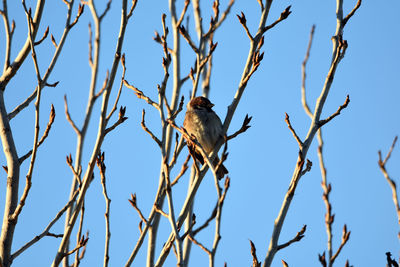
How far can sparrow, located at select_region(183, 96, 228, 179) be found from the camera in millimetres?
5215

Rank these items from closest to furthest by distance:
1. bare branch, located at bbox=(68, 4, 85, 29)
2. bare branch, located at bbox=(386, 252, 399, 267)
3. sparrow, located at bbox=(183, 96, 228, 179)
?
bare branch, located at bbox=(386, 252, 399, 267) < bare branch, located at bbox=(68, 4, 85, 29) < sparrow, located at bbox=(183, 96, 228, 179)

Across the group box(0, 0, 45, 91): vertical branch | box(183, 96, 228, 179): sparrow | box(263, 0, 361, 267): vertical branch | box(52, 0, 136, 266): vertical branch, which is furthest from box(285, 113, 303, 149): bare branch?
box(0, 0, 45, 91): vertical branch

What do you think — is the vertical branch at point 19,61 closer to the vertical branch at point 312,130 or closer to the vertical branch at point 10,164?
the vertical branch at point 10,164

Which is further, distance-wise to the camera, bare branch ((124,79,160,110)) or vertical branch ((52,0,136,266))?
bare branch ((124,79,160,110))

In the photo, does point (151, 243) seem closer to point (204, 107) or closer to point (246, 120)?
point (246, 120)

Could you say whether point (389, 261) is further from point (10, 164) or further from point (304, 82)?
point (10, 164)

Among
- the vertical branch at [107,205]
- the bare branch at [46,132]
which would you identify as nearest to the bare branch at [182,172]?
the vertical branch at [107,205]

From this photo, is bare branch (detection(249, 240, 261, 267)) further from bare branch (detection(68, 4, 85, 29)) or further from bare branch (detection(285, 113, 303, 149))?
bare branch (detection(68, 4, 85, 29))

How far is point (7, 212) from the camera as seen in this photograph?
10.8 feet

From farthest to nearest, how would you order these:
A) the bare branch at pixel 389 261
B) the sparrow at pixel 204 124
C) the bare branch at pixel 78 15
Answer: the sparrow at pixel 204 124 → the bare branch at pixel 78 15 → the bare branch at pixel 389 261

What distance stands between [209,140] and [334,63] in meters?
2.00

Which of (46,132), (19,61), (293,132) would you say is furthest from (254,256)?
(19,61)

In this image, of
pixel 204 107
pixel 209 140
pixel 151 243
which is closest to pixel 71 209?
pixel 151 243

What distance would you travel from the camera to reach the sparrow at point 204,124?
17.1ft
